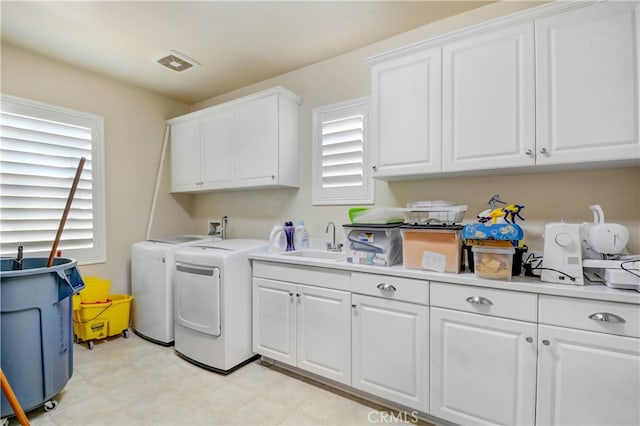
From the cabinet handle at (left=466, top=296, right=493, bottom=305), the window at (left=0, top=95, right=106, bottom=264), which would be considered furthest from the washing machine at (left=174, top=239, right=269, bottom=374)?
the cabinet handle at (left=466, top=296, right=493, bottom=305)

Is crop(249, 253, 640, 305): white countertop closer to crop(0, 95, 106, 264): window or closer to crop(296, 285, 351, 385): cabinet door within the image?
crop(296, 285, 351, 385): cabinet door

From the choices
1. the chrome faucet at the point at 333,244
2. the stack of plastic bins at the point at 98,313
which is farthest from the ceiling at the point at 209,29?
the stack of plastic bins at the point at 98,313

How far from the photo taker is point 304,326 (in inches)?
84.7

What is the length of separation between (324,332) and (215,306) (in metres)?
0.85

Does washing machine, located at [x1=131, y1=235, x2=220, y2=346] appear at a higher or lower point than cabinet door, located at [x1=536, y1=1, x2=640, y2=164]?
lower

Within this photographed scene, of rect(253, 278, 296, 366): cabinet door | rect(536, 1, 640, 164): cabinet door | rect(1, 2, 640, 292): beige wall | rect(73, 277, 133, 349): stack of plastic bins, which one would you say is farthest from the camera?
rect(73, 277, 133, 349): stack of plastic bins

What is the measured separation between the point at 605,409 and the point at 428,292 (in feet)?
2.70

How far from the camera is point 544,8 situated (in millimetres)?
1587

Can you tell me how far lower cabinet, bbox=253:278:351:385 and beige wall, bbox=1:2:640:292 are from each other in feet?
2.48

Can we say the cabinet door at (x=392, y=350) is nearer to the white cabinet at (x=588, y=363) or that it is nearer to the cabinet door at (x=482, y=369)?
the cabinet door at (x=482, y=369)

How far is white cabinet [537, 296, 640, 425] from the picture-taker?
1.26m

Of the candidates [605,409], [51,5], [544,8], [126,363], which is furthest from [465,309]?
[51,5]
